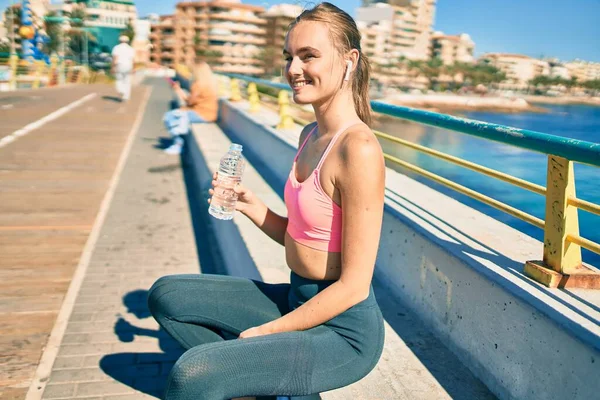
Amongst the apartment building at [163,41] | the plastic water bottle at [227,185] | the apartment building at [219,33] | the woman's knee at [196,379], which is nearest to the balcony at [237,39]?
the apartment building at [219,33]

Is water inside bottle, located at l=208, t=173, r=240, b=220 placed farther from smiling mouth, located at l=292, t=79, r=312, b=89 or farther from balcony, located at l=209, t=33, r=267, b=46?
balcony, located at l=209, t=33, r=267, b=46

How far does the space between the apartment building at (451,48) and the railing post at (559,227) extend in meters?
192

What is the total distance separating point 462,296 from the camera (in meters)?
2.59

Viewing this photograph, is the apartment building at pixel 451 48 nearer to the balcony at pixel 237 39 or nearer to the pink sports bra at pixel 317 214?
the balcony at pixel 237 39

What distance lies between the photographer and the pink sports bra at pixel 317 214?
6.34 ft

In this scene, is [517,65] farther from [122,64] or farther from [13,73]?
[122,64]

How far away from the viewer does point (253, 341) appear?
69.9 inches

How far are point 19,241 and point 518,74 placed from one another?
194941 millimetres

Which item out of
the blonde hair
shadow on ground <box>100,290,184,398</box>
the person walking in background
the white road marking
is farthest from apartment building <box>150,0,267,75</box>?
the blonde hair

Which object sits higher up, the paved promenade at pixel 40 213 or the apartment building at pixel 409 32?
the apartment building at pixel 409 32

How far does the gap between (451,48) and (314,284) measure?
654 feet

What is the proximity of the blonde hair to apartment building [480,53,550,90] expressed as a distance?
178 meters

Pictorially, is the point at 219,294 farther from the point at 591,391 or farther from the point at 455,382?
the point at 591,391

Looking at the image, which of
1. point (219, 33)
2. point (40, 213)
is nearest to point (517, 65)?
point (219, 33)
